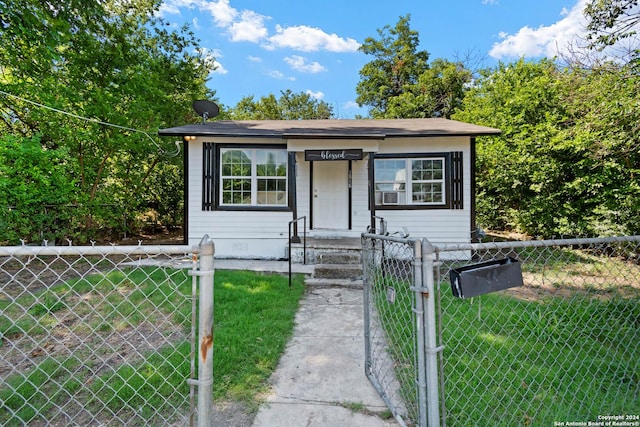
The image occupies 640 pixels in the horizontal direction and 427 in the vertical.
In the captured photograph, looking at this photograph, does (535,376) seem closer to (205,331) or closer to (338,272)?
(205,331)

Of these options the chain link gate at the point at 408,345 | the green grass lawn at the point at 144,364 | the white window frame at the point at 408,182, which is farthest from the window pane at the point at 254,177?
the chain link gate at the point at 408,345

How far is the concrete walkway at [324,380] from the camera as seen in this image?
6.47 feet

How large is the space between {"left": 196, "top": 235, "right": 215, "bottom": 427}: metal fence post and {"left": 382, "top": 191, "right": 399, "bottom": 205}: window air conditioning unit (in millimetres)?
6987

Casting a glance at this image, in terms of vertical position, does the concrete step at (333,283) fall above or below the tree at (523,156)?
below

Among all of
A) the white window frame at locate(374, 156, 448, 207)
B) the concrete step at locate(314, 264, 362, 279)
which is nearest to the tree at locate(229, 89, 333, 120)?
the white window frame at locate(374, 156, 448, 207)

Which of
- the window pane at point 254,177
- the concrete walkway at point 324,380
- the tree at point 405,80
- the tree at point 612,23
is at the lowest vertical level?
the concrete walkway at point 324,380

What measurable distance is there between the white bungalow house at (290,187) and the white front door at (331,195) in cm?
18

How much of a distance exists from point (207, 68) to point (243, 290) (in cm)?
1499

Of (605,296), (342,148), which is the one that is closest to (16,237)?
(342,148)

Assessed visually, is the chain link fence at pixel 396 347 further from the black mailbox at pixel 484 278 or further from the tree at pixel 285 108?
the tree at pixel 285 108

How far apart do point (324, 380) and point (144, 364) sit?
153 cm

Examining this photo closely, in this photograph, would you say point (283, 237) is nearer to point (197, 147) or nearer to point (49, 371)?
point (197, 147)

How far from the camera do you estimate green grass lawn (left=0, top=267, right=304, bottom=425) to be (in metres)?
2.10

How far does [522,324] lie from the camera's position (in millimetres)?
3467
